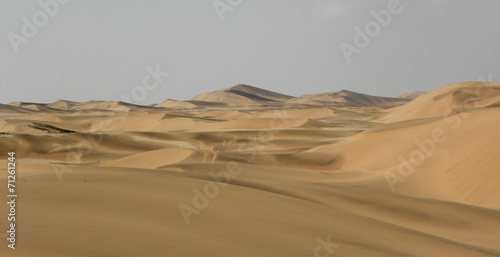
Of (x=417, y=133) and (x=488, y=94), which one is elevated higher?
(x=488, y=94)

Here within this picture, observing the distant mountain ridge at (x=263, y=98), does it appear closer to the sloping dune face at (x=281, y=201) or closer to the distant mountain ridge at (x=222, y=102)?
the distant mountain ridge at (x=222, y=102)

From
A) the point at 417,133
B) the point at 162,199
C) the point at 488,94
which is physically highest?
the point at 488,94

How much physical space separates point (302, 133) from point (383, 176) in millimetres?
17687

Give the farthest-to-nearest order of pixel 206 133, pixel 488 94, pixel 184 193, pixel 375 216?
pixel 488 94 < pixel 206 133 < pixel 375 216 < pixel 184 193

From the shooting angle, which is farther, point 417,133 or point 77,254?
point 417,133

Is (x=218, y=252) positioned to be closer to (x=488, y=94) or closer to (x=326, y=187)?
(x=326, y=187)

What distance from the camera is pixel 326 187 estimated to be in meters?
10.1

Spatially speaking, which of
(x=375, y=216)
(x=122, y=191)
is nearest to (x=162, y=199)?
(x=122, y=191)
